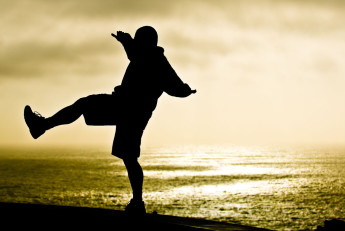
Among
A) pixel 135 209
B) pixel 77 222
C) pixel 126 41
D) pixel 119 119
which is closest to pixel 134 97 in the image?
pixel 119 119

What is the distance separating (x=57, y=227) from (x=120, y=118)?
1563 mm

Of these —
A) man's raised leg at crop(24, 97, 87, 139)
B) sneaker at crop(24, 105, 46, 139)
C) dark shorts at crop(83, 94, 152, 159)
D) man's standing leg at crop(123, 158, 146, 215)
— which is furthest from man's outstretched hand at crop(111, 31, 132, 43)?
man's standing leg at crop(123, 158, 146, 215)

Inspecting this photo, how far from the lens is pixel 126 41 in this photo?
4.98 metres

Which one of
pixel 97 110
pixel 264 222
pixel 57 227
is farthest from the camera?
pixel 264 222

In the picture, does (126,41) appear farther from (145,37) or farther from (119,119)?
(119,119)

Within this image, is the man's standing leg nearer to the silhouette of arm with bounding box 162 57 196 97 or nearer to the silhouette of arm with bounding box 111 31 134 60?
the silhouette of arm with bounding box 162 57 196 97

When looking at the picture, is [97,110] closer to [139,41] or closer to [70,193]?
[139,41]

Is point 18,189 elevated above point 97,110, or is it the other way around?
point 97,110

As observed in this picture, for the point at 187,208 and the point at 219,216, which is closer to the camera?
the point at 219,216

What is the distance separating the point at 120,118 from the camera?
4.99 meters

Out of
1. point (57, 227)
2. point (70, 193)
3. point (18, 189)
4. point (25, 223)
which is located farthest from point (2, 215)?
point (18, 189)

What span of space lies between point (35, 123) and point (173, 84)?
6.02 feet

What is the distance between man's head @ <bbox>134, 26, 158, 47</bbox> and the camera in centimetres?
501

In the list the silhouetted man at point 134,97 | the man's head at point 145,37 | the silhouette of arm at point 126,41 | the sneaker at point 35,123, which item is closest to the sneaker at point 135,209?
the silhouetted man at point 134,97
